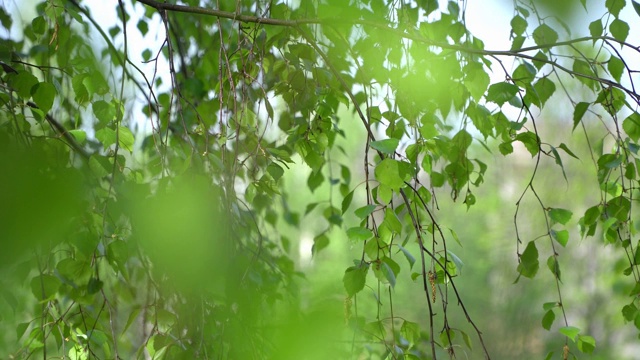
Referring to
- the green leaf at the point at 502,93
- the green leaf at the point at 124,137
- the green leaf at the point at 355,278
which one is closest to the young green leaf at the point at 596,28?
the green leaf at the point at 502,93

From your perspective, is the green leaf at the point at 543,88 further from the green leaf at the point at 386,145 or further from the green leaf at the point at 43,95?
the green leaf at the point at 43,95

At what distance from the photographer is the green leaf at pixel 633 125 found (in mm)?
944

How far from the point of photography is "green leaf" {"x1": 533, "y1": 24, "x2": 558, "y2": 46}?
1.00m

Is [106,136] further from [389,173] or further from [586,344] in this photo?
[586,344]

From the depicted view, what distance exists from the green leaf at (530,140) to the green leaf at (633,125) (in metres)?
0.11

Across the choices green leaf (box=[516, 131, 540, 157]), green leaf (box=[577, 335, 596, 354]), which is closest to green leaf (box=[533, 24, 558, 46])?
green leaf (box=[516, 131, 540, 157])

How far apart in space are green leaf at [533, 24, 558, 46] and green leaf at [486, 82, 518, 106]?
0.56 feet

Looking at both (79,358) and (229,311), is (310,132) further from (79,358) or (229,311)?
(79,358)

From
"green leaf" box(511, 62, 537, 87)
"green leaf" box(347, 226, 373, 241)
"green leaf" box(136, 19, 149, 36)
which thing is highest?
"green leaf" box(136, 19, 149, 36)

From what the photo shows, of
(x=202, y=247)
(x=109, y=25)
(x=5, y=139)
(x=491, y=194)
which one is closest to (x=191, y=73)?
(x=109, y=25)

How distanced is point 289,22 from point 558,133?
397 centimetres

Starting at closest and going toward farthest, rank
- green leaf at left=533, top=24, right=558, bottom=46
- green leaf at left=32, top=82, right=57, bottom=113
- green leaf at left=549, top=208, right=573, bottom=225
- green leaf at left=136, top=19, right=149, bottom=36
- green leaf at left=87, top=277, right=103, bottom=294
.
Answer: green leaf at left=87, top=277, right=103, bottom=294, green leaf at left=32, top=82, right=57, bottom=113, green leaf at left=549, top=208, right=573, bottom=225, green leaf at left=533, top=24, right=558, bottom=46, green leaf at left=136, top=19, right=149, bottom=36

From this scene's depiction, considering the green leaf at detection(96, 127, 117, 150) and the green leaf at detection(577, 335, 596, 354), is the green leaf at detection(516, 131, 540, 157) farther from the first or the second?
the green leaf at detection(96, 127, 117, 150)

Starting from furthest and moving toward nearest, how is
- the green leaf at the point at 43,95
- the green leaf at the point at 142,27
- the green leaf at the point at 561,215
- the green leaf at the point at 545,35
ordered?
the green leaf at the point at 142,27 → the green leaf at the point at 545,35 → the green leaf at the point at 561,215 → the green leaf at the point at 43,95
